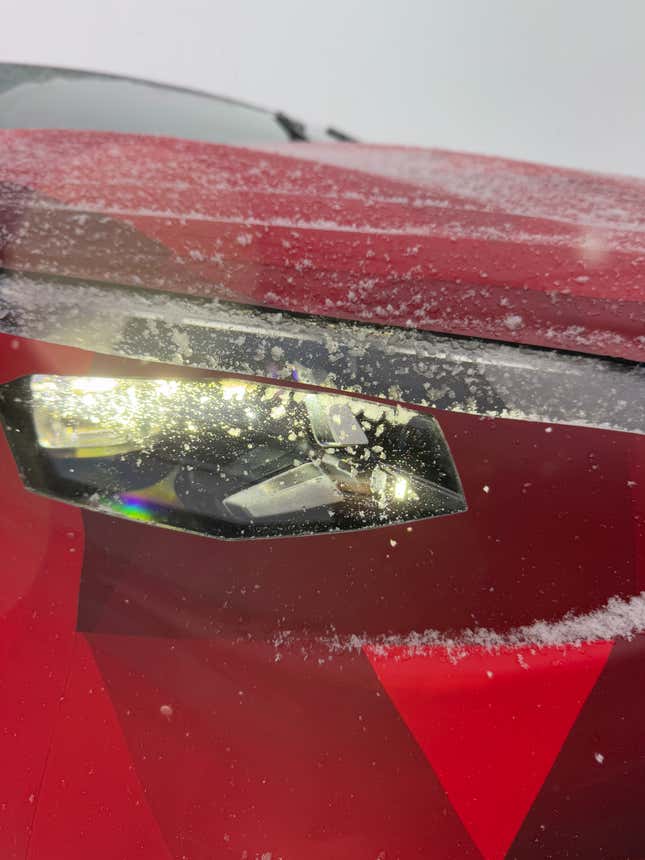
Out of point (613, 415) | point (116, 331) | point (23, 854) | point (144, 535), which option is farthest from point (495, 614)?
point (23, 854)

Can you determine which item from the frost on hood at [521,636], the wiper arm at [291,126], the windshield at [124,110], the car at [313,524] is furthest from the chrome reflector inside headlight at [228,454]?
the wiper arm at [291,126]

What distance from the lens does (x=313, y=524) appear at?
564mm

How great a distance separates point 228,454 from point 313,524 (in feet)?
0.38

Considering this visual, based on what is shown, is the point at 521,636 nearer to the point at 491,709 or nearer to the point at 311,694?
the point at 491,709

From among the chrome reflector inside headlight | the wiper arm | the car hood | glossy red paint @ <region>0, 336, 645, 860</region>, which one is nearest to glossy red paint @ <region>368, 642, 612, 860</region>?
glossy red paint @ <region>0, 336, 645, 860</region>

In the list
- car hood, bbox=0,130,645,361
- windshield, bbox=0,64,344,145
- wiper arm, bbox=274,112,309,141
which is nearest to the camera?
car hood, bbox=0,130,645,361

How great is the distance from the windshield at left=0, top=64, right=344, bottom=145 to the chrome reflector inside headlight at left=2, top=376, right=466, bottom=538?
1.04 meters

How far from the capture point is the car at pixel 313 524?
51 cm

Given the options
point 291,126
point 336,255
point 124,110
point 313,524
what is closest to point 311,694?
point 313,524

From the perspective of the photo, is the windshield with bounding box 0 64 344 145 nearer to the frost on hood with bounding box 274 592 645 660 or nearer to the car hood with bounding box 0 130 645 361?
the car hood with bounding box 0 130 645 361

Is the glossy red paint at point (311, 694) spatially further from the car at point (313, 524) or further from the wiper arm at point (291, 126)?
the wiper arm at point (291, 126)

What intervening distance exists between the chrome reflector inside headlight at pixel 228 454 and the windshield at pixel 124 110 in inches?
40.9

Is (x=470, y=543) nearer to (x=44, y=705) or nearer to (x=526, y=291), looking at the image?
(x=526, y=291)

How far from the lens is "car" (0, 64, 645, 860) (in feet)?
1.69
